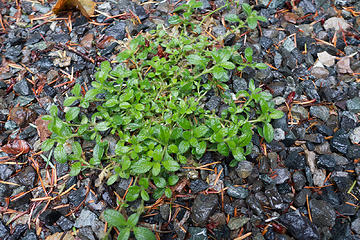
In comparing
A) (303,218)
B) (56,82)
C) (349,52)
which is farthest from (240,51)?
(56,82)

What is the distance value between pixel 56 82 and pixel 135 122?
1.12 metres

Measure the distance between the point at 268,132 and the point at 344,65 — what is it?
1382 mm

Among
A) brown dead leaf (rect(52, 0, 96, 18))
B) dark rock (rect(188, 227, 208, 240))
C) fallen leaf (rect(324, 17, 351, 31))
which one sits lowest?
dark rock (rect(188, 227, 208, 240))

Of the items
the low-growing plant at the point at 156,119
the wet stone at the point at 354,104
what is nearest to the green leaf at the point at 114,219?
the low-growing plant at the point at 156,119

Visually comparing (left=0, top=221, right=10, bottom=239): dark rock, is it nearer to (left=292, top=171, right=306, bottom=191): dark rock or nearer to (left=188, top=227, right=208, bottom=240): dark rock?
(left=188, top=227, right=208, bottom=240): dark rock

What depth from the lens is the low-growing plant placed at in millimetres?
2209

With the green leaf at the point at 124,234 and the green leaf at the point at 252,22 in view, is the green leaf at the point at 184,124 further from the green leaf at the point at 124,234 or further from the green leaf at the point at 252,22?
the green leaf at the point at 252,22

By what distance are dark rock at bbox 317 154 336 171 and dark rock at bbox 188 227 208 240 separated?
120 cm

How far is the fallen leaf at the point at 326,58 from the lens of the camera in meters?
3.00

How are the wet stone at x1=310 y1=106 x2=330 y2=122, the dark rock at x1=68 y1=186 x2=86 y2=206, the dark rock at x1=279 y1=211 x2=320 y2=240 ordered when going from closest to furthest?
the dark rock at x1=279 y1=211 x2=320 y2=240 → the dark rock at x1=68 y1=186 x2=86 y2=206 → the wet stone at x1=310 y1=106 x2=330 y2=122

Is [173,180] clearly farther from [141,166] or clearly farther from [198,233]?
[198,233]

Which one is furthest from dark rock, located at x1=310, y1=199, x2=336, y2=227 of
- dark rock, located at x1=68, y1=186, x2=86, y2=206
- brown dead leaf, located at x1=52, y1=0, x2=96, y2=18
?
brown dead leaf, located at x1=52, y1=0, x2=96, y2=18

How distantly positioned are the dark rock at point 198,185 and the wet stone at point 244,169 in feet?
1.00

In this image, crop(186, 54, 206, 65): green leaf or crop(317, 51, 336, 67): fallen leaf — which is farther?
crop(317, 51, 336, 67): fallen leaf
